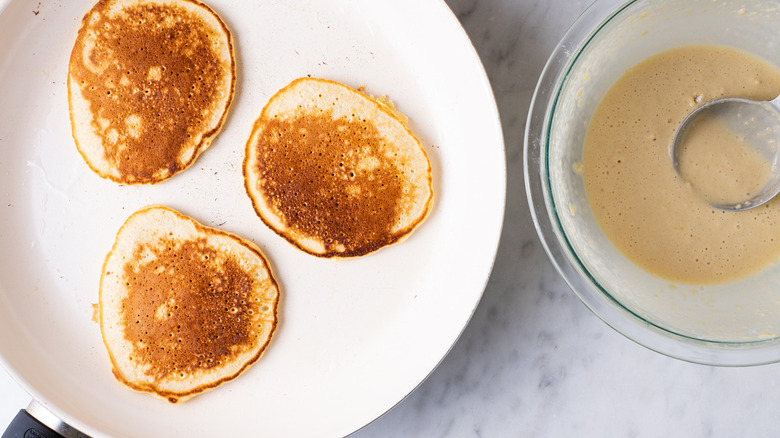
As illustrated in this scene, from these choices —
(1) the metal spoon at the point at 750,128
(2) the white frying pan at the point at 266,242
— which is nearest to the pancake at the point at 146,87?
(2) the white frying pan at the point at 266,242

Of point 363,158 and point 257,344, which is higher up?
point 363,158

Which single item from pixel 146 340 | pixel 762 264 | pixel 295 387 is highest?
pixel 762 264

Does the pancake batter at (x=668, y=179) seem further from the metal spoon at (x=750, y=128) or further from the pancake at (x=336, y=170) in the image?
the pancake at (x=336, y=170)

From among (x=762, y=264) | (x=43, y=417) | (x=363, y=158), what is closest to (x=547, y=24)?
(x=363, y=158)

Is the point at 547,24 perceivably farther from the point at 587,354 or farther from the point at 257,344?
the point at 257,344

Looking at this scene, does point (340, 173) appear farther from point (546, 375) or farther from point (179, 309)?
point (546, 375)

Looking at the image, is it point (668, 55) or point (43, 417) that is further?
point (43, 417)
